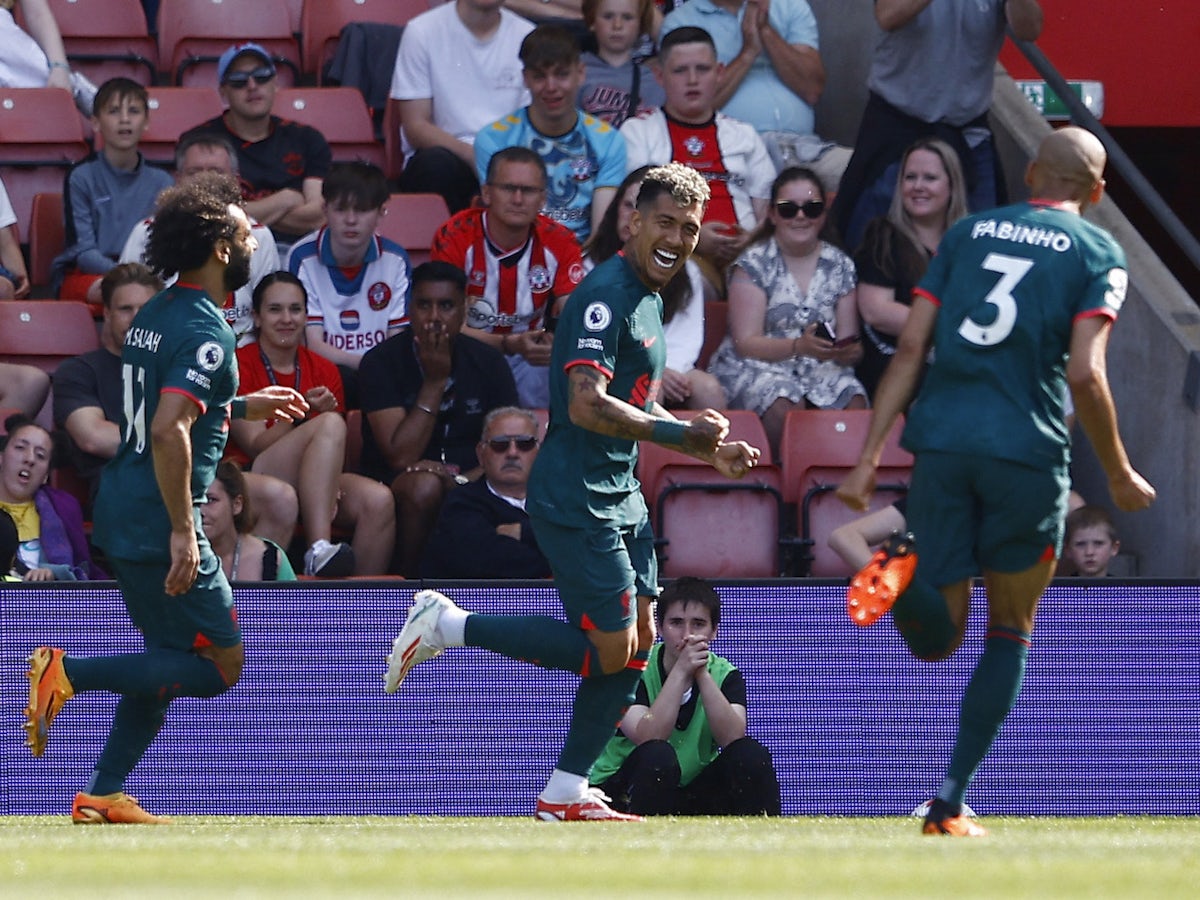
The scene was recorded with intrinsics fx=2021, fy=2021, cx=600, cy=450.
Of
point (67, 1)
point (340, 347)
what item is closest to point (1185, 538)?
point (340, 347)

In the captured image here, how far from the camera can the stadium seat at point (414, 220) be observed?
10609 millimetres

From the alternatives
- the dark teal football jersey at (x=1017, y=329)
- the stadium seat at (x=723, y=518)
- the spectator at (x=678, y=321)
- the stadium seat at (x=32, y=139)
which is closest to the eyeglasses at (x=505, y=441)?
the stadium seat at (x=723, y=518)

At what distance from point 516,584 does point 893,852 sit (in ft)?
11.0

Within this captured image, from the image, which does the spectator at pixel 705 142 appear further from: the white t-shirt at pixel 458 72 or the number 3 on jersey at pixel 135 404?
the number 3 on jersey at pixel 135 404

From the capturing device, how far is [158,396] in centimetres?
612

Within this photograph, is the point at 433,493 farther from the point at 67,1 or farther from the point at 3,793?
the point at 67,1

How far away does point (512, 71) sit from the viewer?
439 inches

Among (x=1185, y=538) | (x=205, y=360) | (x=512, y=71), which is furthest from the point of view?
(x=512, y=71)

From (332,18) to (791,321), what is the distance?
391cm

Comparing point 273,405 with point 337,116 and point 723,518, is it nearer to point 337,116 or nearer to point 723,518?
point 723,518

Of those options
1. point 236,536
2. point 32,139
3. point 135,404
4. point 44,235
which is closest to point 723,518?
point 236,536

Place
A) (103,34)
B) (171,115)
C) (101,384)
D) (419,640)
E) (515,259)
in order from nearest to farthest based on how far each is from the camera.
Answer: (419,640), (101,384), (515,259), (171,115), (103,34)

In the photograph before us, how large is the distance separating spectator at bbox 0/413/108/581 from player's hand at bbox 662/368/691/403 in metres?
2.67

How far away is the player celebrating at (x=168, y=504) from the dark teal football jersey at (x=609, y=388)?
102cm
